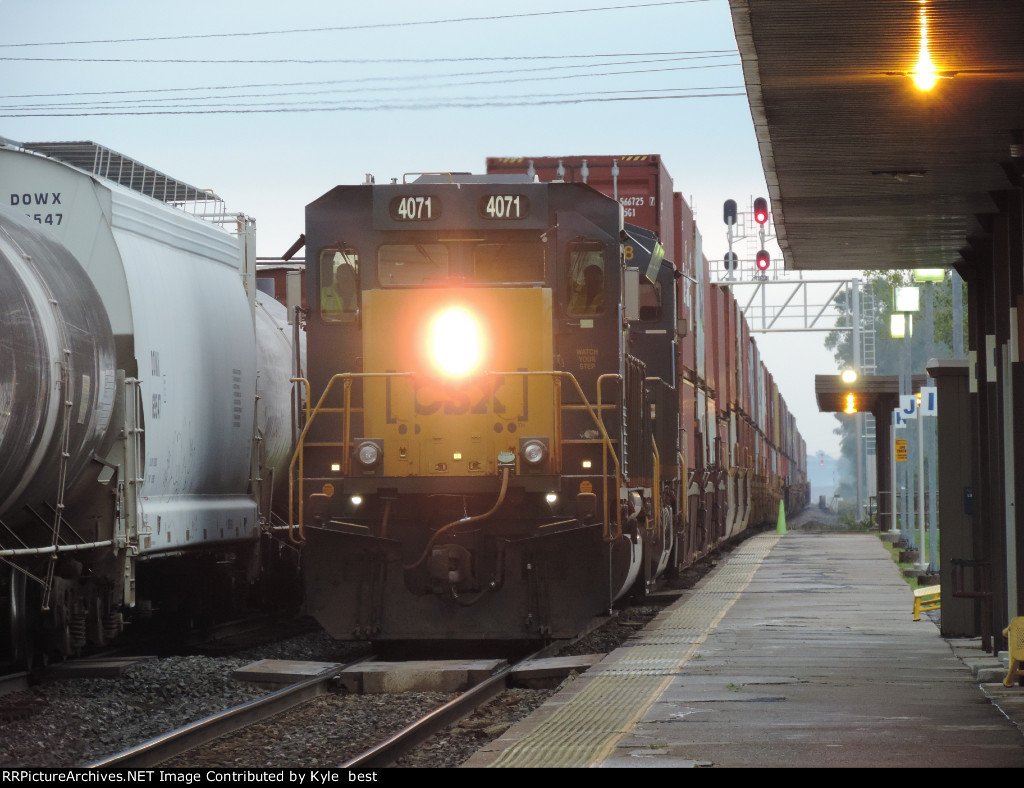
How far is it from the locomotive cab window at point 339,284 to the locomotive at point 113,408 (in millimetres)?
1209

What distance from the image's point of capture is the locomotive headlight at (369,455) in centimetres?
1188

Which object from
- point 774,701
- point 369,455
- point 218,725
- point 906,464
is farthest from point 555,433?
point 906,464

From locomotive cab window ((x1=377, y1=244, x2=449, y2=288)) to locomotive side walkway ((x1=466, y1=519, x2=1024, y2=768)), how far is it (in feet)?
11.9

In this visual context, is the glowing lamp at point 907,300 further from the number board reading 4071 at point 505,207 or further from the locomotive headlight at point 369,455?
the locomotive headlight at point 369,455

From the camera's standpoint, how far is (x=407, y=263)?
41.1 ft

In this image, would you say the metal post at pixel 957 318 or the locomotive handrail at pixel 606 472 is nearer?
the locomotive handrail at pixel 606 472

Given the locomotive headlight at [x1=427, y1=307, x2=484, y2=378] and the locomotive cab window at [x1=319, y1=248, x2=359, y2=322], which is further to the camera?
the locomotive cab window at [x1=319, y1=248, x2=359, y2=322]

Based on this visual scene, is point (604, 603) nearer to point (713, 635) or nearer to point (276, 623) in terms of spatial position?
point (713, 635)

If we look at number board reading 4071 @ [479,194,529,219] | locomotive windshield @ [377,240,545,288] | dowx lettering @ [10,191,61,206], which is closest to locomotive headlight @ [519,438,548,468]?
locomotive windshield @ [377,240,545,288]

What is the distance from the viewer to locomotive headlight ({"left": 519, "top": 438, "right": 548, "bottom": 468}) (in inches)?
Result: 461

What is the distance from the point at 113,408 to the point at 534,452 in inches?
130

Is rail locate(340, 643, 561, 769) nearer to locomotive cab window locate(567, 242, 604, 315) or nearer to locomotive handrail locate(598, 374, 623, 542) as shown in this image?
locomotive handrail locate(598, 374, 623, 542)

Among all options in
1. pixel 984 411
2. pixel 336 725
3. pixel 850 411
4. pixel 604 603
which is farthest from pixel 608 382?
pixel 850 411

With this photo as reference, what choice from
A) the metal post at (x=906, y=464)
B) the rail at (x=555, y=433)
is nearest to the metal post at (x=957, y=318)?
the metal post at (x=906, y=464)
